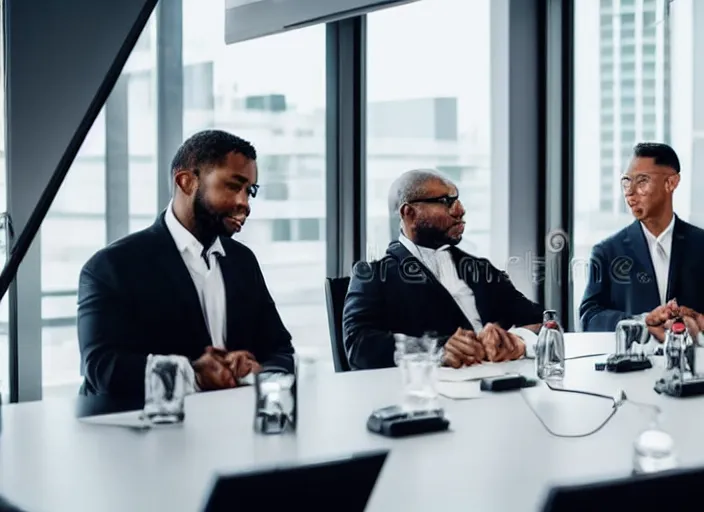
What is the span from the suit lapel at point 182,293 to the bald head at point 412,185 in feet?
Result: 3.73

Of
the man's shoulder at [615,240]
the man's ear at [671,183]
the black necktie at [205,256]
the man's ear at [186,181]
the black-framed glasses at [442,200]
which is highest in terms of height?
the man's ear at [671,183]

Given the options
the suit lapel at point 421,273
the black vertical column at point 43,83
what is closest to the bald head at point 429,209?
the suit lapel at point 421,273

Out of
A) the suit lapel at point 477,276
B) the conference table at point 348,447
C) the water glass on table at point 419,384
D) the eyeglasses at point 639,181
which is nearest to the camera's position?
the conference table at point 348,447

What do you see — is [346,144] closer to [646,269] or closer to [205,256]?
[646,269]

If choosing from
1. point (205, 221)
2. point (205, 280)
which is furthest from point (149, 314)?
point (205, 221)

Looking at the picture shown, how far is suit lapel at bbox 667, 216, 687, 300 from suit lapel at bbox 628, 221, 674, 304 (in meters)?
0.06

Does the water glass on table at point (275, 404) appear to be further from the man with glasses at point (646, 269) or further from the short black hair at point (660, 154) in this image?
the short black hair at point (660, 154)

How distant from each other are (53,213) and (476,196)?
7.33ft

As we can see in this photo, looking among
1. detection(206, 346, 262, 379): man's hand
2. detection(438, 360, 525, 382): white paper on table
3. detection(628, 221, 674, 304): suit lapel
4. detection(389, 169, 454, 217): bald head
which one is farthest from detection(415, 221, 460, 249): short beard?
detection(206, 346, 262, 379): man's hand

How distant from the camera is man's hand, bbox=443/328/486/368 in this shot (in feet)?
9.35

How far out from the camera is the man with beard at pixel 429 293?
320cm

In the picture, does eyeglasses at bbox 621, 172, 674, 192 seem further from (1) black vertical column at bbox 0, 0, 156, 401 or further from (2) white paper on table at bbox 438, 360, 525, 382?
(1) black vertical column at bbox 0, 0, 156, 401

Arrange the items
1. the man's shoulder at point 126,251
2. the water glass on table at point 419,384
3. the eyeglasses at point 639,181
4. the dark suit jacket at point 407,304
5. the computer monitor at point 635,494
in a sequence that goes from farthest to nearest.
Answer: the eyeglasses at point 639,181
the dark suit jacket at point 407,304
the man's shoulder at point 126,251
the water glass on table at point 419,384
the computer monitor at point 635,494

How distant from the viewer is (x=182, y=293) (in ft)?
9.39
